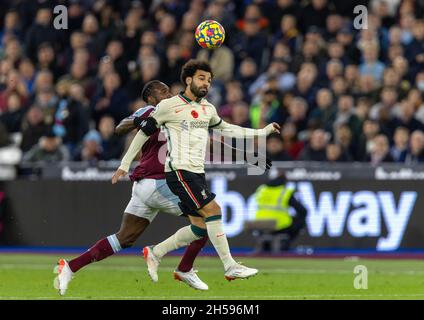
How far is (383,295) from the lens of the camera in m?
12.8

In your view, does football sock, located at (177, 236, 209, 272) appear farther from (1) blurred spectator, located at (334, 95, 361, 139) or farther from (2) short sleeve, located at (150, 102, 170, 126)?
(1) blurred spectator, located at (334, 95, 361, 139)

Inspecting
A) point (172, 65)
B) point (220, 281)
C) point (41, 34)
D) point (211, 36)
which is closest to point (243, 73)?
point (172, 65)

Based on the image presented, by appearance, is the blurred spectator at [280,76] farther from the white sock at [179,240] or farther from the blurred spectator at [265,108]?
the white sock at [179,240]

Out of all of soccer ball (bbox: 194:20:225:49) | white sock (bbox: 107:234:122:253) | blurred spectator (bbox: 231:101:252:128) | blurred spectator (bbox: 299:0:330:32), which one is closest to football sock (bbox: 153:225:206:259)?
white sock (bbox: 107:234:122:253)

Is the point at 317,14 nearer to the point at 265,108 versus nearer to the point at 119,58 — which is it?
the point at 265,108

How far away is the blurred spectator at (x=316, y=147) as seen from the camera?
20688mm

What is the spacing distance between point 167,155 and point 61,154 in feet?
29.7

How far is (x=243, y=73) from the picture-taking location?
22.9 meters

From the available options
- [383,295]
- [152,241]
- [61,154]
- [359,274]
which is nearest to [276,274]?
[359,274]

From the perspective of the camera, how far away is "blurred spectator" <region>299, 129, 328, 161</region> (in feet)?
67.9

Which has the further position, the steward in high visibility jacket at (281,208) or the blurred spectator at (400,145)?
the blurred spectator at (400,145)

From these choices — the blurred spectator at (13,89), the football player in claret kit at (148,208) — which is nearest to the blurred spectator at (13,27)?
the blurred spectator at (13,89)

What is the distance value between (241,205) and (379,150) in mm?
2463

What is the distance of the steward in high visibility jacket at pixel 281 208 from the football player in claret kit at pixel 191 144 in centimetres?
719
